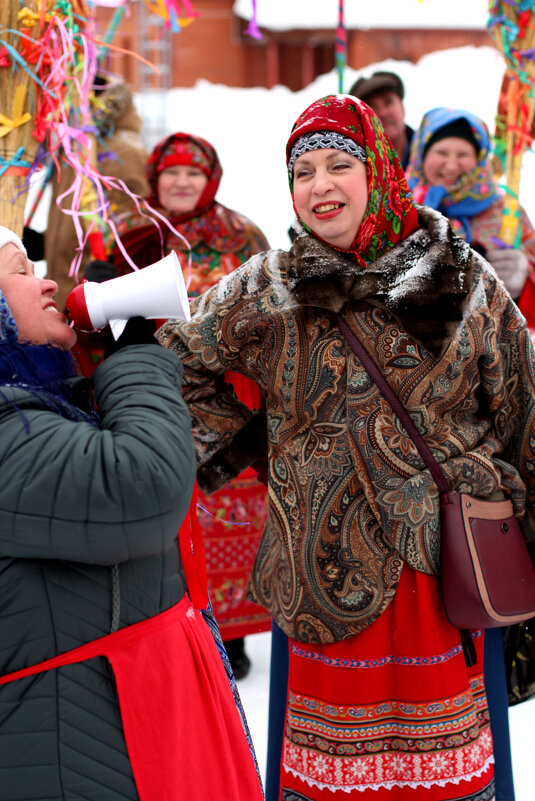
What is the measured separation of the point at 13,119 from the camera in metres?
2.13

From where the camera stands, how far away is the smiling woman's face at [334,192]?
1.96 meters

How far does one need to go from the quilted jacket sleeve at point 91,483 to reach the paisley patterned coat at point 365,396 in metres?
0.66

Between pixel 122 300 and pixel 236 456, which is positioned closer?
pixel 122 300

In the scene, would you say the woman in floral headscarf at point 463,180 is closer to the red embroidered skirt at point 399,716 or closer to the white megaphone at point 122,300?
the red embroidered skirt at point 399,716

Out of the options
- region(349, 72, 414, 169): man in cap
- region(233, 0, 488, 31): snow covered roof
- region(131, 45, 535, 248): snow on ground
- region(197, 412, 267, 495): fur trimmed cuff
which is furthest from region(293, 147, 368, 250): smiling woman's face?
region(233, 0, 488, 31): snow covered roof

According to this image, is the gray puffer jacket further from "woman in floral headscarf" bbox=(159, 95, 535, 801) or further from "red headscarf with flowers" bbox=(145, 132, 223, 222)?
"red headscarf with flowers" bbox=(145, 132, 223, 222)

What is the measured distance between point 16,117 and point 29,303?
2.85 ft

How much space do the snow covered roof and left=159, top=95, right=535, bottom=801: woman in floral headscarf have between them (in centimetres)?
1021

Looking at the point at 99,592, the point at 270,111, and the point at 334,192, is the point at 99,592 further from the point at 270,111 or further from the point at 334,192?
the point at 270,111

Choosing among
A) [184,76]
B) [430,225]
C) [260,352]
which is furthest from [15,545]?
[184,76]

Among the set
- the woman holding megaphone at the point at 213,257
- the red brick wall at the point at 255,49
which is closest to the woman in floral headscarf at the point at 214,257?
the woman holding megaphone at the point at 213,257

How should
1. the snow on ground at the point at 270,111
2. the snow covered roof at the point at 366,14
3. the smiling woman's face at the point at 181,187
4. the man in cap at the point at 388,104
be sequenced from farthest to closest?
1. the snow covered roof at the point at 366,14
2. the snow on ground at the point at 270,111
3. the man in cap at the point at 388,104
4. the smiling woman's face at the point at 181,187

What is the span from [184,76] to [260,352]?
413 inches

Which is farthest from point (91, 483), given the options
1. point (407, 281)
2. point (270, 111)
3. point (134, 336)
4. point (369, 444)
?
point (270, 111)
